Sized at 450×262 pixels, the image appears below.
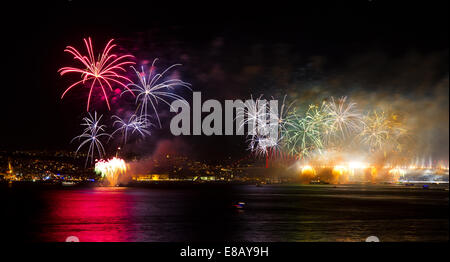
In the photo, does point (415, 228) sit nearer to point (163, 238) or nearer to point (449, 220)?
point (449, 220)

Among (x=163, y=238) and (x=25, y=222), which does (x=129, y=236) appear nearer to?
(x=163, y=238)
